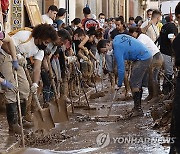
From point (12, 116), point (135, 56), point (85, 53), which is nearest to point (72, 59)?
point (85, 53)

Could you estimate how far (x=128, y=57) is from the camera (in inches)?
454

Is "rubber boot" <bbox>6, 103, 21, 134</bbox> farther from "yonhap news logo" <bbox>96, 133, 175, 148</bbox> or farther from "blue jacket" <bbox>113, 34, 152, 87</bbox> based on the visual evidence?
"blue jacket" <bbox>113, 34, 152, 87</bbox>

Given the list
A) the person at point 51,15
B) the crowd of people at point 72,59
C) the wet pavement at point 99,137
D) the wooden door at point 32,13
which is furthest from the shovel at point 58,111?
the wooden door at point 32,13

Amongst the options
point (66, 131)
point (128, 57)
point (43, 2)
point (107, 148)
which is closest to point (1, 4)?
point (128, 57)

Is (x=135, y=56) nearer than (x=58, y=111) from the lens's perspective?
No

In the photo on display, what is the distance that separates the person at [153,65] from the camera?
13.7 meters

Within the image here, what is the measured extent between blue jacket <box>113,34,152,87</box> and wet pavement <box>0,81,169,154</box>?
90 cm

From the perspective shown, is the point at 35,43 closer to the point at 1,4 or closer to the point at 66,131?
the point at 66,131

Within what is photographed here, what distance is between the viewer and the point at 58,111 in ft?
34.4

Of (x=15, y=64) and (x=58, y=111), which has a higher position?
(x=15, y=64)

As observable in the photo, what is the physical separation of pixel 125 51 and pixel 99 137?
7.26 feet

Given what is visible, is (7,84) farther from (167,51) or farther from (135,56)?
(167,51)

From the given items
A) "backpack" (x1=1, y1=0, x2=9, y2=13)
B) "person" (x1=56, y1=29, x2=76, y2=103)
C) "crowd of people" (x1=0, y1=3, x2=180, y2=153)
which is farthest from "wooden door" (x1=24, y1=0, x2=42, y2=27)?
"backpack" (x1=1, y1=0, x2=9, y2=13)

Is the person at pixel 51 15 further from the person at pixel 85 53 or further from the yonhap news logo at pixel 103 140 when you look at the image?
the yonhap news logo at pixel 103 140
